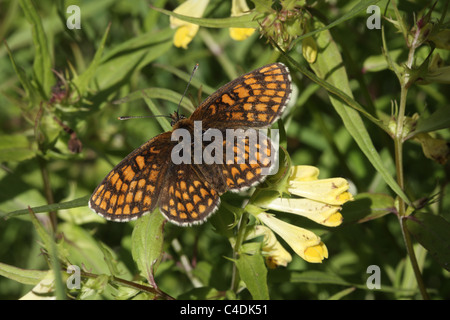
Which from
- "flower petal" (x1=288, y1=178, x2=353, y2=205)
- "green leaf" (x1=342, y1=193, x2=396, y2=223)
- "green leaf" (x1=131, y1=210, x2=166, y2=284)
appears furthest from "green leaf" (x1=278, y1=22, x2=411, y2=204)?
"green leaf" (x1=131, y1=210, x2=166, y2=284)

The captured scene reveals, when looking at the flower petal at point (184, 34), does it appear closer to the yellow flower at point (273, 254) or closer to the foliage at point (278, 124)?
the foliage at point (278, 124)

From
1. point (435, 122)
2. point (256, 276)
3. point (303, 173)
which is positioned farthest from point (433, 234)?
point (256, 276)

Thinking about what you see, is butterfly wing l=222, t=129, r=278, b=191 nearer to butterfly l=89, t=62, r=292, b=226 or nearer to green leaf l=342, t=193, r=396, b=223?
butterfly l=89, t=62, r=292, b=226

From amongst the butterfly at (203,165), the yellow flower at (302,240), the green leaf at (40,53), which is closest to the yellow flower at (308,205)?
the yellow flower at (302,240)

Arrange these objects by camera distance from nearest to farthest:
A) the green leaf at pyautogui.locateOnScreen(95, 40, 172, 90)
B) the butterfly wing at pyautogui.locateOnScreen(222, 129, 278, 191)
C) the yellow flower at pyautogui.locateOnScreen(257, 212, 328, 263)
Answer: the butterfly wing at pyautogui.locateOnScreen(222, 129, 278, 191)
the yellow flower at pyautogui.locateOnScreen(257, 212, 328, 263)
the green leaf at pyautogui.locateOnScreen(95, 40, 172, 90)

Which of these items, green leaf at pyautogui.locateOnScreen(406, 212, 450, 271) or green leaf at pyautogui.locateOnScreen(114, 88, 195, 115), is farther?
green leaf at pyautogui.locateOnScreen(114, 88, 195, 115)
